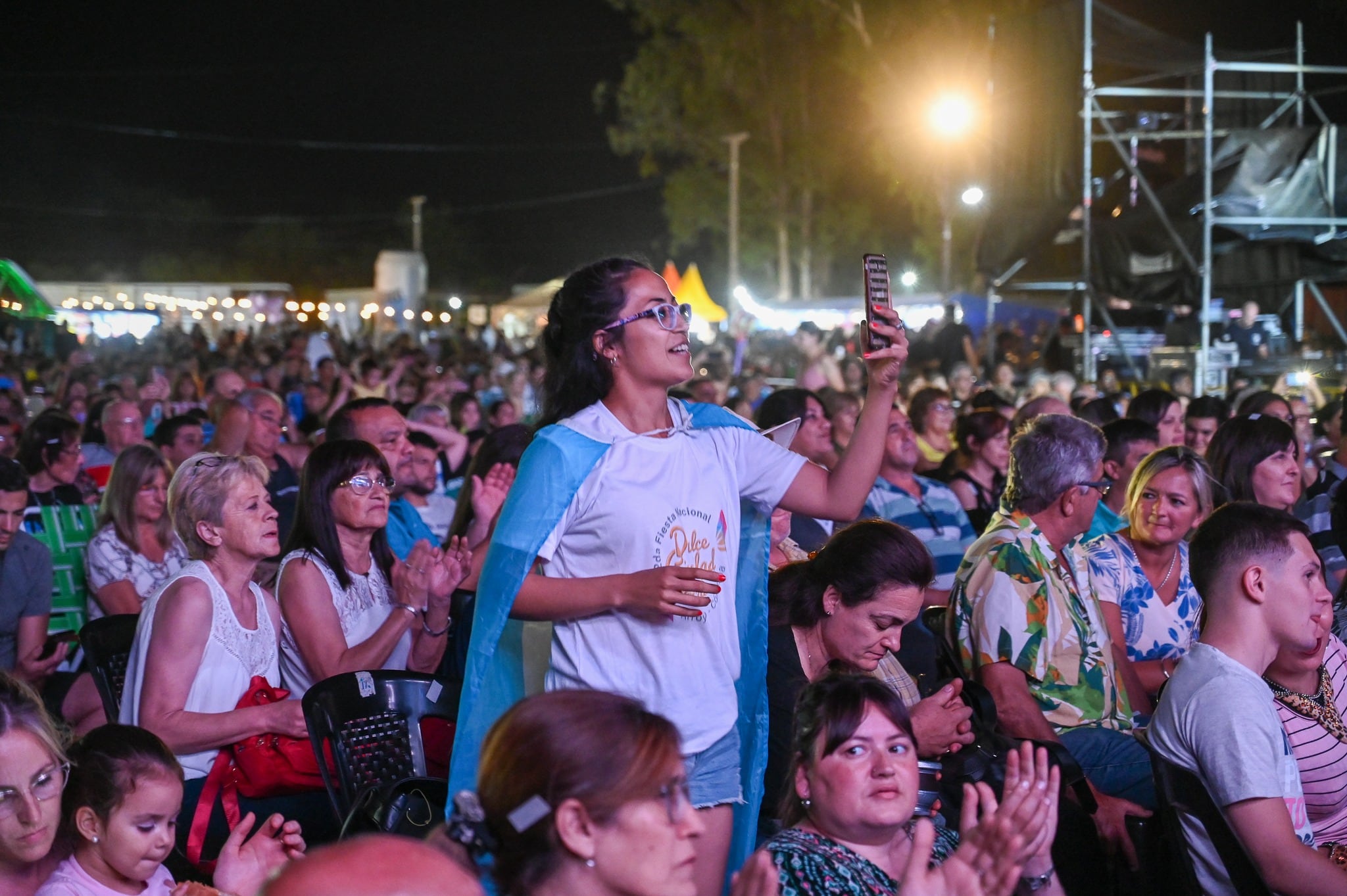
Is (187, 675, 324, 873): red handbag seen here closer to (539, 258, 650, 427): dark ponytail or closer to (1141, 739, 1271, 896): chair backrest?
(539, 258, 650, 427): dark ponytail

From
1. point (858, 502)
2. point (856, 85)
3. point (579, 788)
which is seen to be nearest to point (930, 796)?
point (858, 502)

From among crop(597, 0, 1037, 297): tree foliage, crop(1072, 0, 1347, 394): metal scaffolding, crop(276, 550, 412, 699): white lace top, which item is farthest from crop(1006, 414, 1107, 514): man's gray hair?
crop(597, 0, 1037, 297): tree foliage

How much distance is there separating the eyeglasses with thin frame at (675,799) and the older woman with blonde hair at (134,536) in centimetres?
419

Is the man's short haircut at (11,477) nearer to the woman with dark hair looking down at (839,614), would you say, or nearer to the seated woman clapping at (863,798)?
the woman with dark hair looking down at (839,614)

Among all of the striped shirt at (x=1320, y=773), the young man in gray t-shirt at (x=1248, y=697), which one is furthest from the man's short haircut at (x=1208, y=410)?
the young man in gray t-shirt at (x=1248, y=697)

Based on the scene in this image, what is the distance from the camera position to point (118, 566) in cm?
557

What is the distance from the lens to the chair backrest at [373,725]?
356 centimetres

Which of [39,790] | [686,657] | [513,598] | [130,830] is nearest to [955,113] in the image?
[686,657]

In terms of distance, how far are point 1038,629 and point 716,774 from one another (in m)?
1.56

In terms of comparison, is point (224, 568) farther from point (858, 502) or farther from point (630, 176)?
point (630, 176)

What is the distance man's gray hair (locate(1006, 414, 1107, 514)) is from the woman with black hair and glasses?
72.6 inches

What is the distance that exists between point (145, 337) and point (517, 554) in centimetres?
2833

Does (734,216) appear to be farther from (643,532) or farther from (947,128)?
(643,532)

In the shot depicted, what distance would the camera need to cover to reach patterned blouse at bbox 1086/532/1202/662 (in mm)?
4730
